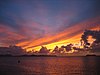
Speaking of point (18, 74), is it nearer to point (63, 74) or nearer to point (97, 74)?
point (63, 74)

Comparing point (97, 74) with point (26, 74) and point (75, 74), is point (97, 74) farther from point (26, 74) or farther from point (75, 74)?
point (26, 74)

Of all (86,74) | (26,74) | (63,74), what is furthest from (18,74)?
(86,74)

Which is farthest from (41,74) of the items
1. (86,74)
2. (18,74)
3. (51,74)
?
(86,74)

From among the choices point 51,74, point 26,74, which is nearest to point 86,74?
point 51,74

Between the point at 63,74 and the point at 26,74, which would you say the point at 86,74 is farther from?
the point at 26,74

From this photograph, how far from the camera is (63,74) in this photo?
352 feet

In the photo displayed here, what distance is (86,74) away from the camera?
10681 cm

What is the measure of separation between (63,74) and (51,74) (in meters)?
6.38

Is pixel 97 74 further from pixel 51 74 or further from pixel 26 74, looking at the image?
pixel 26 74

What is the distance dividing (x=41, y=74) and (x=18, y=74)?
40.5ft

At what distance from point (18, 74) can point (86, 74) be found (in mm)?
35407

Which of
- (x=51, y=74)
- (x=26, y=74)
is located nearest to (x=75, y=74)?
(x=51, y=74)

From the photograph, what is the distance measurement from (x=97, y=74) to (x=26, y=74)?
119ft

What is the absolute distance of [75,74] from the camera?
105750 millimetres
